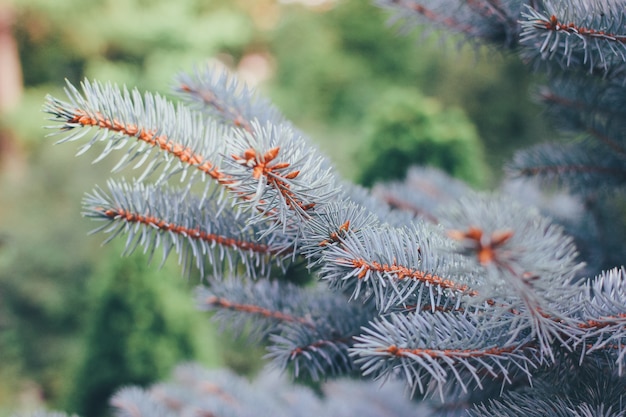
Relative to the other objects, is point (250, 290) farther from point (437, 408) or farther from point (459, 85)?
point (459, 85)

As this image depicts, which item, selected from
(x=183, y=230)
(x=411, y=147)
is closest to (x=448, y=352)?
(x=183, y=230)

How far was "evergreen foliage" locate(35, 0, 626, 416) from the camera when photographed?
42 cm

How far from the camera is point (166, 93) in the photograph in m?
3.76

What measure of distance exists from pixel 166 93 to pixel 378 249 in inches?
143

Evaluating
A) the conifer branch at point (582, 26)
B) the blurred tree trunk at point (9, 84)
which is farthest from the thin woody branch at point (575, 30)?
the blurred tree trunk at point (9, 84)

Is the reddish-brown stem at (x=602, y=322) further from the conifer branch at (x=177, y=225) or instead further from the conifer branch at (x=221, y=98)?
the conifer branch at (x=221, y=98)

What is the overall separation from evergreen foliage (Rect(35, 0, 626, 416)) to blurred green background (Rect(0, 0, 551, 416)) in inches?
8.4

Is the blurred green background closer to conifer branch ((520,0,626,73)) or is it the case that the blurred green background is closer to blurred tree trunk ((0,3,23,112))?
blurred tree trunk ((0,3,23,112))

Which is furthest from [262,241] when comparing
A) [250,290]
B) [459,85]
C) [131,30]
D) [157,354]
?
[459,85]

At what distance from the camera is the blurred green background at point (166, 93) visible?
2.11 metres

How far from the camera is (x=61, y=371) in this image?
3504 millimetres

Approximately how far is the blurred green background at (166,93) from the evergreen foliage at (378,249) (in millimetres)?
214

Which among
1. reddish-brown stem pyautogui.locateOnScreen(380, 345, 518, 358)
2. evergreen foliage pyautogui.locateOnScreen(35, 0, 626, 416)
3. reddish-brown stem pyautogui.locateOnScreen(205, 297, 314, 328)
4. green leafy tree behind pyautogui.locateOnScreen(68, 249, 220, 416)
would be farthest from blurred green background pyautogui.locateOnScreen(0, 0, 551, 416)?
reddish-brown stem pyautogui.locateOnScreen(380, 345, 518, 358)

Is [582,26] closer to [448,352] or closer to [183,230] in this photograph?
[448,352]
